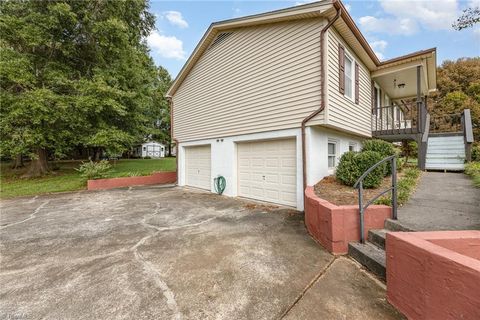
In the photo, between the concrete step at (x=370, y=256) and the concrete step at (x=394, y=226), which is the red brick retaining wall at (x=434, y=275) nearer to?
the concrete step at (x=370, y=256)

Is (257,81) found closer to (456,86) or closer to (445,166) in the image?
(445,166)

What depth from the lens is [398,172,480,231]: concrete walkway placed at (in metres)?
3.12

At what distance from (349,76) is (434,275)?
677 centimetres

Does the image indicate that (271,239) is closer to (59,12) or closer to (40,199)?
(40,199)

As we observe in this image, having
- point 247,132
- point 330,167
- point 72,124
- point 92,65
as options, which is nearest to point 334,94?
point 330,167

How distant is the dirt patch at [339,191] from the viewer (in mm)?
4375

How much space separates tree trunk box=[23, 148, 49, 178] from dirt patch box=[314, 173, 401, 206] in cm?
1555

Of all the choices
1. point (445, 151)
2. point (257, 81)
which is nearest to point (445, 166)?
point (445, 151)

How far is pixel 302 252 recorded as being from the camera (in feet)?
11.6

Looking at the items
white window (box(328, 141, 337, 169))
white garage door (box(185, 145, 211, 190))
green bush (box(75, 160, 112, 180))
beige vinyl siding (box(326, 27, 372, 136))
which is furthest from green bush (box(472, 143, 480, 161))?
green bush (box(75, 160, 112, 180))

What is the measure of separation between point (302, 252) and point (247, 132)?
4587 millimetres

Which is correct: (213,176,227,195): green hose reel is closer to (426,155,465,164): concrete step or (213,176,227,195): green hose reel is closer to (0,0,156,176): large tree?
(0,0,156,176): large tree

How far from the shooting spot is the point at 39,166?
13234 mm

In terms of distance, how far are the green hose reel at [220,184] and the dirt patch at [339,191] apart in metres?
3.59
